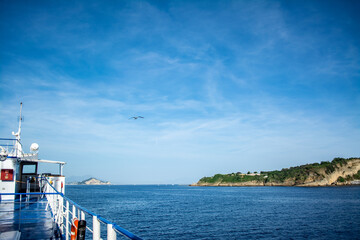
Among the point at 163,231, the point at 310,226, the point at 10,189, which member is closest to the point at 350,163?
the point at 310,226

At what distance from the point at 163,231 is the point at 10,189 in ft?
56.8

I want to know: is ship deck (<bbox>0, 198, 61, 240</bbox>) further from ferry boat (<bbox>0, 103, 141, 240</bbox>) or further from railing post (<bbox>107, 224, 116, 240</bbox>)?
railing post (<bbox>107, 224, 116, 240</bbox>)

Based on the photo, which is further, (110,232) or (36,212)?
(36,212)

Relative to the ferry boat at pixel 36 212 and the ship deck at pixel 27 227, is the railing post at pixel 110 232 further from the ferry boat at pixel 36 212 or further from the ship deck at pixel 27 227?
the ship deck at pixel 27 227

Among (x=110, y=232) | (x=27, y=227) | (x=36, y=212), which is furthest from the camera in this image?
(x=36, y=212)

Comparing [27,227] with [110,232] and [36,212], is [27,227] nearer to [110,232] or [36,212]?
[36,212]

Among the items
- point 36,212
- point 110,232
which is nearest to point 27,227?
point 36,212

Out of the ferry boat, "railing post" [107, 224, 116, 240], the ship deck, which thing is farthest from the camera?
the ship deck

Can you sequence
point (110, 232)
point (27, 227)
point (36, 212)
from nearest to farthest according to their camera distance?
point (110, 232), point (27, 227), point (36, 212)

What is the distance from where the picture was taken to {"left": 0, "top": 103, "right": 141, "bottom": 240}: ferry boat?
5.36 metres

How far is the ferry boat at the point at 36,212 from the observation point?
17.6 feet

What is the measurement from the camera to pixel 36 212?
13.8m

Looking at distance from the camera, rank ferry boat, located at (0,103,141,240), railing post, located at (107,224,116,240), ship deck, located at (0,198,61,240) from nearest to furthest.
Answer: railing post, located at (107,224,116,240) < ferry boat, located at (0,103,141,240) < ship deck, located at (0,198,61,240)

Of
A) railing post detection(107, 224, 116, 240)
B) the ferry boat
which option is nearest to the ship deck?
the ferry boat
